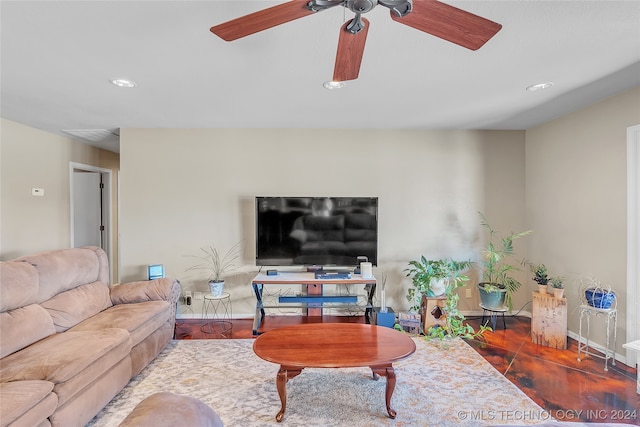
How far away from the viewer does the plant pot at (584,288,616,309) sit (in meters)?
2.71

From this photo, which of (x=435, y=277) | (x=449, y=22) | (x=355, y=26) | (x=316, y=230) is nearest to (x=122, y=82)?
(x=355, y=26)

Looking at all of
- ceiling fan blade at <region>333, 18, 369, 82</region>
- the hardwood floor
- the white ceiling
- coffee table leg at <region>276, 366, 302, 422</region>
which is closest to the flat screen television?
the hardwood floor

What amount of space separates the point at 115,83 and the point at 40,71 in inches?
18.3

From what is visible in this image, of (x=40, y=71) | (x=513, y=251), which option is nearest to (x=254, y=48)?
(x=40, y=71)

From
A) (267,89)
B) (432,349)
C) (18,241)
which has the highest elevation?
(267,89)

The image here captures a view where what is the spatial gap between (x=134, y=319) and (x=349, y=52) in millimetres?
2523

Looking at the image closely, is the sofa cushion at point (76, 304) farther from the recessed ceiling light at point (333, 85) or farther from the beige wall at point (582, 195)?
the beige wall at point (582, 195)

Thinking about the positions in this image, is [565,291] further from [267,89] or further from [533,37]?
[267,89]

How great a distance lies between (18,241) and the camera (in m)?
3.79

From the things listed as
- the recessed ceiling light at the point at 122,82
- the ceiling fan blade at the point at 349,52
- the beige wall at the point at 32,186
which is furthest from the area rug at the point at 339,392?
the beige wall at the point at 32,186

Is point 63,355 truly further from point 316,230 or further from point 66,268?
point 316,230

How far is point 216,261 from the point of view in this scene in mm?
4035

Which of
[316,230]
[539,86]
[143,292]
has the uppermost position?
[539,86]

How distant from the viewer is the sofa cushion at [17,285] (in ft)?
7.02
